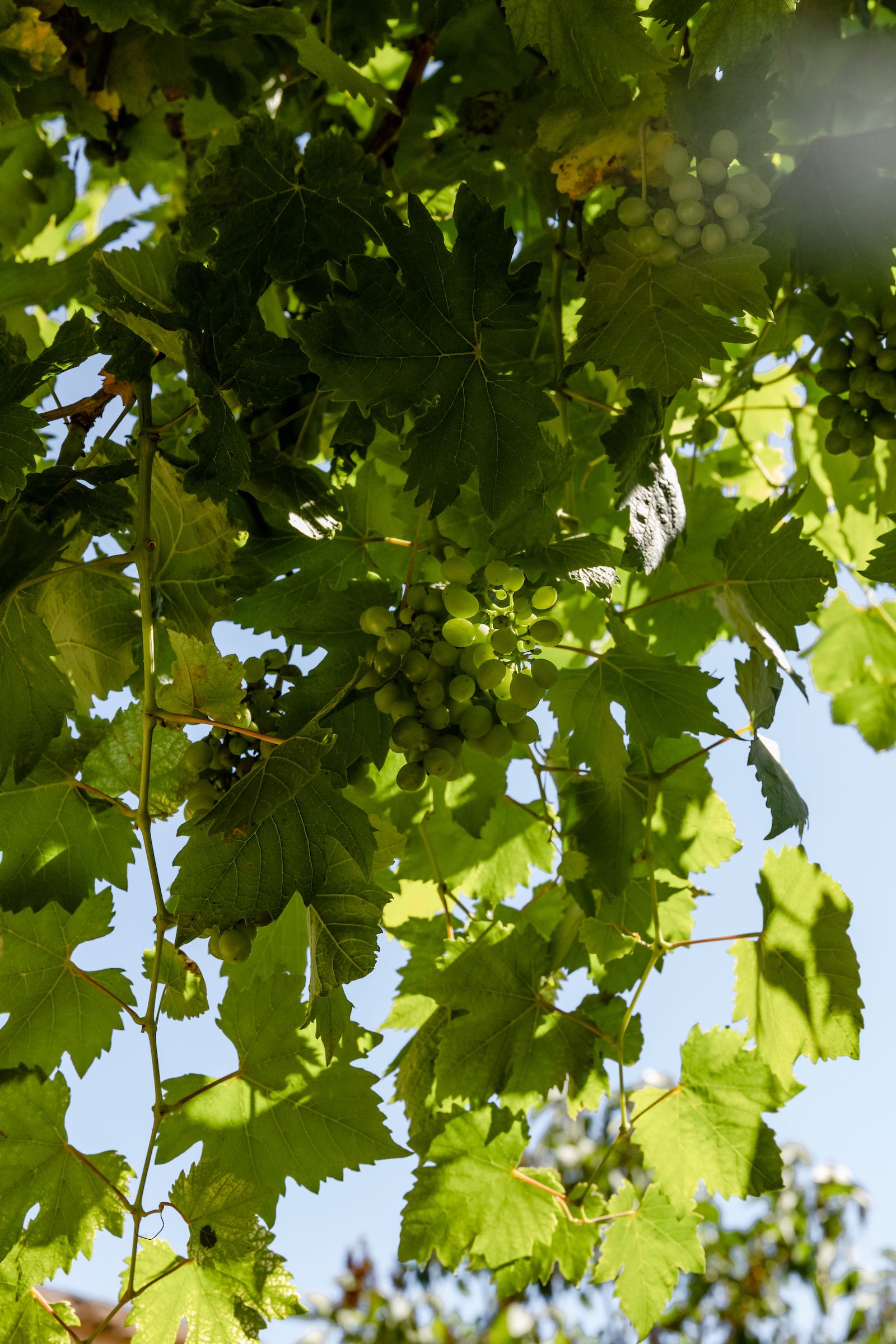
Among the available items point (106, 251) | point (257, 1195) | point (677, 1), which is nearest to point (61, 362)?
point (106, 251)

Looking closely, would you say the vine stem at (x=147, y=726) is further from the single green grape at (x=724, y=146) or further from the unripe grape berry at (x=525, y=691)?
the single green grape at (x=724, y=146)

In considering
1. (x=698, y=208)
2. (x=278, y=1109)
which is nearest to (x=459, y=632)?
(x=698, y=208)

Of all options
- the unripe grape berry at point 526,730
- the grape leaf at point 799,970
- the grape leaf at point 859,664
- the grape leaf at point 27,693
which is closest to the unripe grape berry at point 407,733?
the unripe grape berry at point 526,730

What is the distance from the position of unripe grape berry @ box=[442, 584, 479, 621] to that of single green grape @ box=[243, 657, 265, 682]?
0.25 meters

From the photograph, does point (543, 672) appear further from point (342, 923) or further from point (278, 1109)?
point (278, 1109)

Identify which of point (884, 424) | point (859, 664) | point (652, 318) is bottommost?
point (652, 318)

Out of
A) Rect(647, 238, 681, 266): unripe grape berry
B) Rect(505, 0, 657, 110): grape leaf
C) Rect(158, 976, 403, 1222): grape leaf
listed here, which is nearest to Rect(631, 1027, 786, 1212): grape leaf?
Rect(158, 976, 403, 1222): grape leaf

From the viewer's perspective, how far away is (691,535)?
1.60m

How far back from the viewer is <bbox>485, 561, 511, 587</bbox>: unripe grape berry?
0.94m

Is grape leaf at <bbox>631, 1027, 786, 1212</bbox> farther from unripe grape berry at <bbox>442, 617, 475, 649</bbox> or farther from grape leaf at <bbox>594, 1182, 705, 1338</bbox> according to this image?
unripe grape berry at <bbox>442, 617, 475, 649</bbox>

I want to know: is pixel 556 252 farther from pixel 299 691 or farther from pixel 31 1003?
pixel 31 1003

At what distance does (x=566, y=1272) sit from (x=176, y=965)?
871mm

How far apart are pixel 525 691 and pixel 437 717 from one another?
9 cm

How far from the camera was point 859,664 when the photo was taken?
2.10 m
